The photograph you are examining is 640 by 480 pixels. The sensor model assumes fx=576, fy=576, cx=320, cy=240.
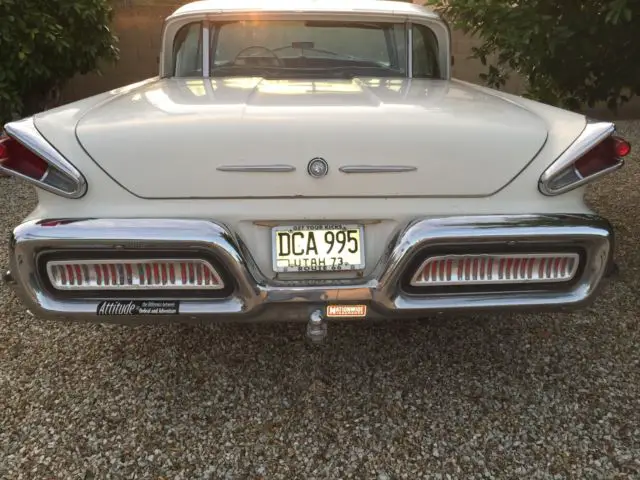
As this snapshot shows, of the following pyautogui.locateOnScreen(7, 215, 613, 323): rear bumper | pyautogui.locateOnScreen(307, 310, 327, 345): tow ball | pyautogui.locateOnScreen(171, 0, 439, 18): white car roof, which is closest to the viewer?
pyautogui.locateOnScreen(7, 215, 613, 323): rear bumper

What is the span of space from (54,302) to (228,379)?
83 cm

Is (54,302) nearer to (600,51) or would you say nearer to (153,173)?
(153,173)

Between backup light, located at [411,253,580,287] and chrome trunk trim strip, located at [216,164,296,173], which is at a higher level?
chrome trunk trim strip, located at [216,164,296,173]

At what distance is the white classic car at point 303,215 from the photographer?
1.93 metres

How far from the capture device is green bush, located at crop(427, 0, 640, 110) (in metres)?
3.39

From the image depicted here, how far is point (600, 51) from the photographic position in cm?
365

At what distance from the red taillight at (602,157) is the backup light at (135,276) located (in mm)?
1331

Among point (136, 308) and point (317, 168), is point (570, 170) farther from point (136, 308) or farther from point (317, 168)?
point (136, 308)

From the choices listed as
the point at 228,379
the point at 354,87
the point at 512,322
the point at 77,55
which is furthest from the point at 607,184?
the point at 77,55

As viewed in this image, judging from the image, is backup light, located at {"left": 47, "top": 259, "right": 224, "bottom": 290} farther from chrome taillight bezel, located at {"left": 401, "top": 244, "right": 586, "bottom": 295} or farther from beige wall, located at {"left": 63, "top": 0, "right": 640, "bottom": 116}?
beige wall, located at {"left": 63, "top": 0, "right": 640, "bottom": 116}

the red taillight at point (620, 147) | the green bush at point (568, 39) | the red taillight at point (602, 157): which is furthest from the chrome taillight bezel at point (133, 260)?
the green bush at point (568, 39)

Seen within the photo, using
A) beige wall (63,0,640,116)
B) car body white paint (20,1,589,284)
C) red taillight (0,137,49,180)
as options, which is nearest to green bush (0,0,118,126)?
beige wall (63,0,640,116)

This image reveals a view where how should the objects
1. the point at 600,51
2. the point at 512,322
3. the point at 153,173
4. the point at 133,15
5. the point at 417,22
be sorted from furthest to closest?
the point at 133,15, the point at 600,51, the point at 417,22, the point at 512,322, the point at 153,173

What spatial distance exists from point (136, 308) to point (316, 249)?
649 millimetres
